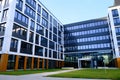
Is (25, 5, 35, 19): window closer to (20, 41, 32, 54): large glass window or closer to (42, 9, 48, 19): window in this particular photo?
(42, 9, 48, 19): window

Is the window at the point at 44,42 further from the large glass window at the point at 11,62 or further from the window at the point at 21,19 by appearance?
the large glass window at the point at 11,62

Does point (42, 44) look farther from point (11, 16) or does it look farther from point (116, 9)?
point (116, 9)

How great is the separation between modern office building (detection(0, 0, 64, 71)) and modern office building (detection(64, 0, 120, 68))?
8811 millimetres

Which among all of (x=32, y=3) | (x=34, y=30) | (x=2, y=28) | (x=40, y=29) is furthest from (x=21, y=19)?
(x=40, y=29)

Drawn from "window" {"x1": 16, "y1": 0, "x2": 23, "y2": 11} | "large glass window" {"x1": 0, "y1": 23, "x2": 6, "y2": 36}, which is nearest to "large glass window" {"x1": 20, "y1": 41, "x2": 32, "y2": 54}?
"large glass window" {"x1": 0, "y1": 23, "x2": 6, "y2": 36}

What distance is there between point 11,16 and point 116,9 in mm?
38060

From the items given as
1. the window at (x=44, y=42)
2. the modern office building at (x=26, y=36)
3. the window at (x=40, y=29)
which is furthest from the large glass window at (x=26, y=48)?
the window at (x=44, y=42)

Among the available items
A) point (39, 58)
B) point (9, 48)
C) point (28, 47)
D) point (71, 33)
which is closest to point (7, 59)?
point (9, 48)

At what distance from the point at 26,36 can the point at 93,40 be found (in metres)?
31.0

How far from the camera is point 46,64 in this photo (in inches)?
1789

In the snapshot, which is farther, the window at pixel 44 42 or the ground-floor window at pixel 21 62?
the window at pixel 44 42

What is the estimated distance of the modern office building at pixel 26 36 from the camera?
29.5 m

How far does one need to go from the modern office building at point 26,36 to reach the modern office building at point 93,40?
881 cm

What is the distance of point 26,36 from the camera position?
35.6 m
